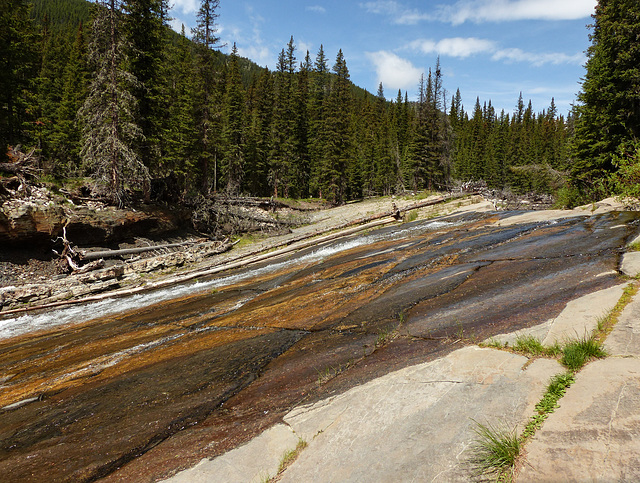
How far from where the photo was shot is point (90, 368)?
266 inches

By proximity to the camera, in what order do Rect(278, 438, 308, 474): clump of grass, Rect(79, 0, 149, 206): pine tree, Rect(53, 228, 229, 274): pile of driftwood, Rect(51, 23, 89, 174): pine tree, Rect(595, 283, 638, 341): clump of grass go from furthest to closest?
Rect(51, 23, 89, 174): pine tree < Rect(79, 0, 149, 206): pine tree < Rect(53, 228, 229, 274): pile of driftwood < Rect(595, 283, 638, 341): clump of grass < Rect(278, 438, 308, 474): clump of grass

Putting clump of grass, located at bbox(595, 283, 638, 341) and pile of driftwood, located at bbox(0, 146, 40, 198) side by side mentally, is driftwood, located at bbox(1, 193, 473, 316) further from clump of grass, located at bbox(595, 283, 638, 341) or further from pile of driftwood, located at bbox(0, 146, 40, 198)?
clump of grass, located at bbox(595, 283, 638, 341)

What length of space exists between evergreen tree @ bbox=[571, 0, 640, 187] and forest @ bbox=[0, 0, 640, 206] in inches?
3.0

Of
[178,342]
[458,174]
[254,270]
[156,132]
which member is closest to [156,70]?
[156,132]

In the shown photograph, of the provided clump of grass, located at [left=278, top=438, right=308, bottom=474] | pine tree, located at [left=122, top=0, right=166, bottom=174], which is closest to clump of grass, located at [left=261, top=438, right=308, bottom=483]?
clump of grass, located at [left=278, top=438, right=308, bottom=474]

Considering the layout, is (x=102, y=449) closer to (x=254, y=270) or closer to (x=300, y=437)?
(x=300, y=437)

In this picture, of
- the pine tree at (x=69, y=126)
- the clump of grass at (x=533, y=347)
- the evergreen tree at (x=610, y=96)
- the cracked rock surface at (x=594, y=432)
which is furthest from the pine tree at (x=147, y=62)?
the evergreen tree at (x=610, y=96)

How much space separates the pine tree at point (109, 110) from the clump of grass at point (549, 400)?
2353 centimetres

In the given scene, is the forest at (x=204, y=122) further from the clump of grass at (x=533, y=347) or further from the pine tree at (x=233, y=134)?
the clump of grass at (x=533, y=347)

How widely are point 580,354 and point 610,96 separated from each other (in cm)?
2481

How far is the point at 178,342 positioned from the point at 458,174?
3264 inches

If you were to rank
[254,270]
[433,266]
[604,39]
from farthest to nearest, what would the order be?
[604,39], [254,270], [433,266]

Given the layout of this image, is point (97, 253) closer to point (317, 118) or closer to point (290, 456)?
point (290, 456)

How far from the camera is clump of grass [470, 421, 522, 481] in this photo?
257 cm
